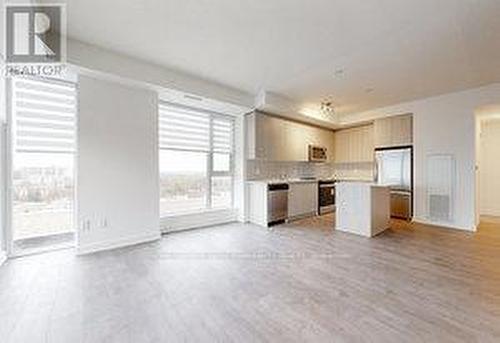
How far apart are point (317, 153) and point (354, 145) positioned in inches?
46.2

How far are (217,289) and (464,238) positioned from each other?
4397 mm

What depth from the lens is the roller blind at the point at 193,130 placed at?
4797mm

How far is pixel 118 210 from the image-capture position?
12.8 feet

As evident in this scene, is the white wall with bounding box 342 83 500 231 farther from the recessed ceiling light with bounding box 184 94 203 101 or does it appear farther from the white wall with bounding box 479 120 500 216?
the recessed ceiling light with bounding box 184 94 203 101

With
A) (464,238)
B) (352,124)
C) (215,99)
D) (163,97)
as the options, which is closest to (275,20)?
(215,99)

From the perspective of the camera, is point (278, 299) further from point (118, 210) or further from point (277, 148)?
point (277, 148)

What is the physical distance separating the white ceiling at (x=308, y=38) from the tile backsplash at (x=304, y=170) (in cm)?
211

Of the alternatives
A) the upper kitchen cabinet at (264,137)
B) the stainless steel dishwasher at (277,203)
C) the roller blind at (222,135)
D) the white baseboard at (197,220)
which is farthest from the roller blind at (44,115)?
the stainless steel dishwasher at (277,203)

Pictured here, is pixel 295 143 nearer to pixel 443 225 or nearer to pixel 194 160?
pixel 194 160

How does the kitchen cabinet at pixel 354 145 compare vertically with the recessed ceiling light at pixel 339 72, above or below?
below

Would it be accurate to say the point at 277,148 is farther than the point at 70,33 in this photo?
Yes

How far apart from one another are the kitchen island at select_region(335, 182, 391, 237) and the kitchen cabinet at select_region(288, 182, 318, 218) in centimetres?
115

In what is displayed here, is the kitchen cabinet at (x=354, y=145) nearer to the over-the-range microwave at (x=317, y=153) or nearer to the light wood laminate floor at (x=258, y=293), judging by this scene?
the over-the-range microwave at (x=317, y=153)

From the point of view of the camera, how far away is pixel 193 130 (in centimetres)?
521
